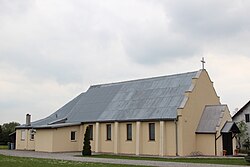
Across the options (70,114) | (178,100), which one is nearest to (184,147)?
(178,100)

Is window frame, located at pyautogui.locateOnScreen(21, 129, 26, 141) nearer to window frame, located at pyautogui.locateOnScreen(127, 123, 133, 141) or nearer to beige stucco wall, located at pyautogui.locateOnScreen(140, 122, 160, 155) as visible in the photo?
window frame, located at pyautogui.locateOnScreen(127, 123, 133, 141)

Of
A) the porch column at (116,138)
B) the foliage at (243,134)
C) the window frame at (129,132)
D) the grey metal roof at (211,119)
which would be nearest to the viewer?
the grey metal roof at (211,119)

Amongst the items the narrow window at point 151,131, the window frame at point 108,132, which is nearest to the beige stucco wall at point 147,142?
the narrow window at point 151,131

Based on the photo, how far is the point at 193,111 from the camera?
130 feet

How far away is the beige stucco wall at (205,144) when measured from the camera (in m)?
37.9

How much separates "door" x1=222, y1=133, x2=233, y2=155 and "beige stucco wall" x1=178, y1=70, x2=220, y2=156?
2.84 m

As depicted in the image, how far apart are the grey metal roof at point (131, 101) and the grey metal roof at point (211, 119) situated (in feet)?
9.81

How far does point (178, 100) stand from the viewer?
39.8 metres

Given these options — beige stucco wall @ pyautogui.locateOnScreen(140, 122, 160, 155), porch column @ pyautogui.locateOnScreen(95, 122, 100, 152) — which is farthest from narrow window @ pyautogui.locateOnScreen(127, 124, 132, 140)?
porch column @ pyautogui.locateOnScreen(95, 122, 100, 152)

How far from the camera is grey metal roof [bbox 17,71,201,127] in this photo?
4059 centimetres

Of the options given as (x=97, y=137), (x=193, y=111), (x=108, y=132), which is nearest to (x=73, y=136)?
(x=97, y=137)

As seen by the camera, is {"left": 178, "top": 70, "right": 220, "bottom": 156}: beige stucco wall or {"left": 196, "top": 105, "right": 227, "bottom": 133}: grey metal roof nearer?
{"left": 178, "top": 70, "right": 220, "bottom": 156}: beige stucco wall

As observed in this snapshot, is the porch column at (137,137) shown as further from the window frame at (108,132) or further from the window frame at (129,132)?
the window frame at (108,132)

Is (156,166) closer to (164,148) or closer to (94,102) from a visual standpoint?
(164,148)
